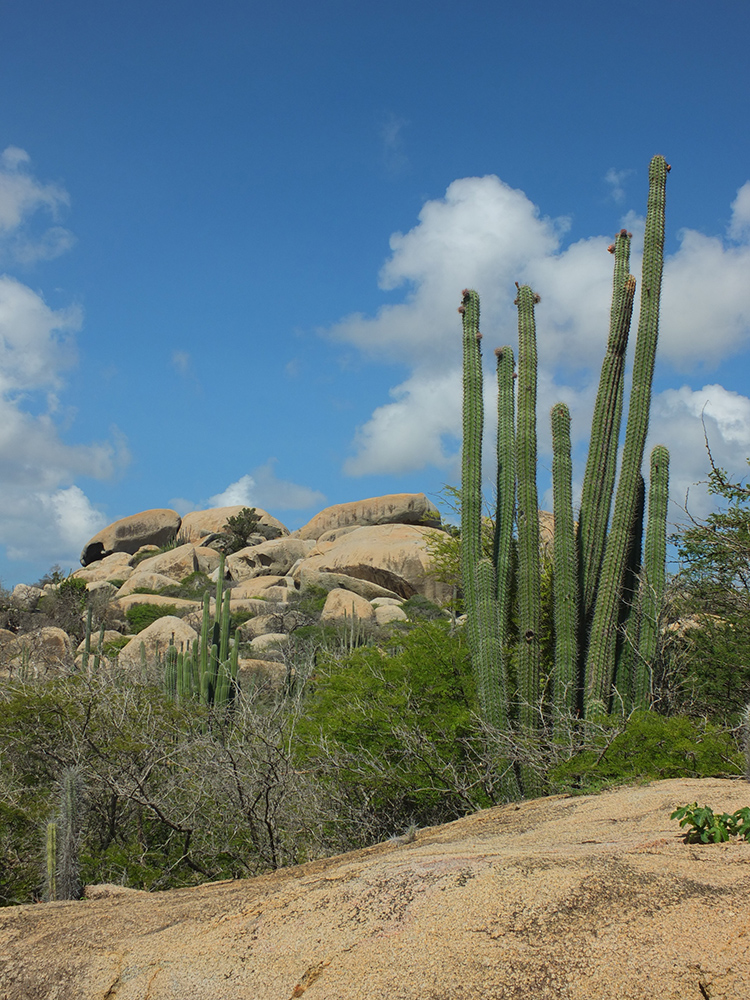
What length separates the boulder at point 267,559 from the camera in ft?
133

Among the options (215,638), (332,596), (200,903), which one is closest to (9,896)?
(200,903)

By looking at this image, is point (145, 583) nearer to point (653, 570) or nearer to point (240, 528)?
point (240, 528)

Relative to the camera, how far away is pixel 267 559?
41281mm

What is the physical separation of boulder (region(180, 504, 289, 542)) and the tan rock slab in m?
45.0

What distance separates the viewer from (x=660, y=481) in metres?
9.02

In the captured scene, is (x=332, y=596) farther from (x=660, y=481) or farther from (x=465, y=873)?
(x=465, y=873)

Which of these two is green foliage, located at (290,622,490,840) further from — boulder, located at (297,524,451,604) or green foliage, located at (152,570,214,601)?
green foliage, located at (152,570,214,601)

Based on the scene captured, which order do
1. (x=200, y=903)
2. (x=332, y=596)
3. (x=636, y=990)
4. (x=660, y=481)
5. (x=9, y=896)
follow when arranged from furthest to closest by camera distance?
1. (x=332, y=596)
2. (x=660, y=481)
3. (x=9, y=896)
4. (x=200, y=903)
5. (x=636, y=990)

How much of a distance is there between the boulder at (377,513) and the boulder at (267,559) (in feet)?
10.1

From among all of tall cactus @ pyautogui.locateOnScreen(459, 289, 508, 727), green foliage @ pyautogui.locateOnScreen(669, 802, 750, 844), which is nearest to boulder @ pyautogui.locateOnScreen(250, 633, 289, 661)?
tall cactus @ pyautogui.locateOnScreen(459, 289, 508, 727)

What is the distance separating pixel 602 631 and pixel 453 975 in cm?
573

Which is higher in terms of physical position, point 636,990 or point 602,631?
point 602,631

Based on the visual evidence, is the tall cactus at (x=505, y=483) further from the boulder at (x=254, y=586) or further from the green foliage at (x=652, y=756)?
the boulder at (x=254, y=586)

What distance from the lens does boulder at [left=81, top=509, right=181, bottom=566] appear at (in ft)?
163
